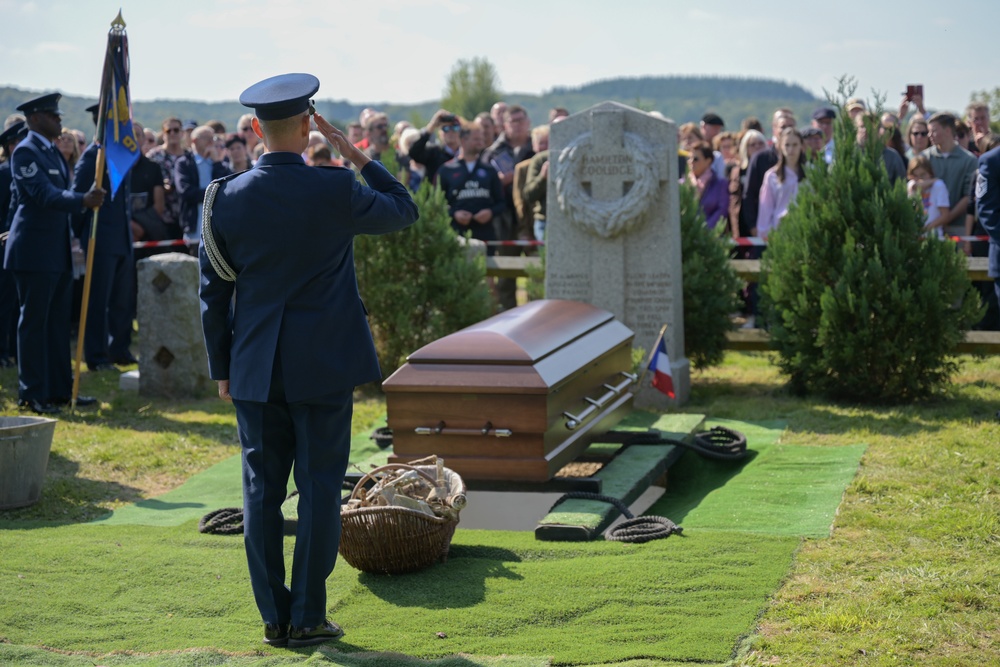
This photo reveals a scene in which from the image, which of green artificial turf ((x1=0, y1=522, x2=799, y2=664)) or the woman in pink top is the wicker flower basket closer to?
green artificial turf ((x1=0, y1=522, x2=799, y2=664))

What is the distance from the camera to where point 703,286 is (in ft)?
30.5

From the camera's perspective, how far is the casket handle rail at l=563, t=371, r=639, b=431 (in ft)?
20.8

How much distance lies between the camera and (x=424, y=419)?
6227mm

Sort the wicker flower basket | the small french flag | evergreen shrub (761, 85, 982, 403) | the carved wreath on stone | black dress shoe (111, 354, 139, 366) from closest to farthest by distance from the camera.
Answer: the wicker flower basket → the small french flag → evergreen shrub (761, 85, 982, 403) → the carved wreath on stone → black dress shoe (111, 354, 139, 366)

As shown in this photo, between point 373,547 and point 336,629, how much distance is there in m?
0.69

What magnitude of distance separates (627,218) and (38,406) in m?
4.66

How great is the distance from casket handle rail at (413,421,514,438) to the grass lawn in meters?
0.61

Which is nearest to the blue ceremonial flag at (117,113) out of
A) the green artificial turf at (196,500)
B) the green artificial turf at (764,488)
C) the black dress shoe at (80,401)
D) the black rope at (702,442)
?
the black dress shoe at (80,401)

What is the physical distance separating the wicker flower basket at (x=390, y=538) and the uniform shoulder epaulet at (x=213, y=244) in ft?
4.05

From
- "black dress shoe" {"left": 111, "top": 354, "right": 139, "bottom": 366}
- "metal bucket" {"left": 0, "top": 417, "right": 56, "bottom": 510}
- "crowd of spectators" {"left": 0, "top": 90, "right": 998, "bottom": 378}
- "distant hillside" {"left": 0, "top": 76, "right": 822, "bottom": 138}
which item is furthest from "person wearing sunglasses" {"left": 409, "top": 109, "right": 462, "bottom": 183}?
"distant hillside" {"left": 0, "top": 76, "right": 822, "bottom": 138}

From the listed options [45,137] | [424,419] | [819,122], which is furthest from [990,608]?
[819,122]

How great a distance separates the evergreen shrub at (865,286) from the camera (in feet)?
27.1

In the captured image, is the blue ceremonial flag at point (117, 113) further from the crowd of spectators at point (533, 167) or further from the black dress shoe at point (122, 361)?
the black dress shoe at point (122, 361)

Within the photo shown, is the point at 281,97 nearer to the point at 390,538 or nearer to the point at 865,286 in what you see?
the point at 390,538
